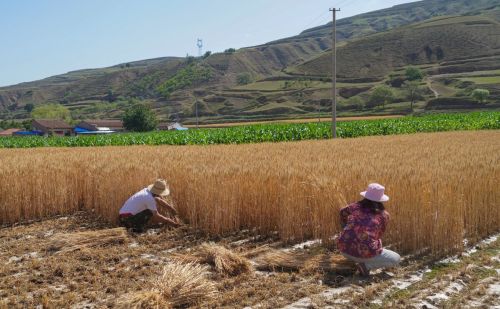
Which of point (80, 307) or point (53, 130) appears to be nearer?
point (80, 307)

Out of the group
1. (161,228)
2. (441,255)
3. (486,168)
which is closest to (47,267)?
(161,228)

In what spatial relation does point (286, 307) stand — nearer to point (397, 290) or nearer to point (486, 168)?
point (397, 290)

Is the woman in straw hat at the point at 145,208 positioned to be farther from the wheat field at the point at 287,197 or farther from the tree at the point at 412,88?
the tree at the point at 412,88

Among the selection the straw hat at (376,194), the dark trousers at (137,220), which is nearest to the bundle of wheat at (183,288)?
the straw hat at (376,194)

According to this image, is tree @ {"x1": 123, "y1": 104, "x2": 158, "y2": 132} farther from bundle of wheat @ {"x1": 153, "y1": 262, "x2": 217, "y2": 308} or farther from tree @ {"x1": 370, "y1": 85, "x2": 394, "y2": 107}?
bundle of wheat @ {"x1": 153, "y1": 262, "x2": 217, "y2": 308}

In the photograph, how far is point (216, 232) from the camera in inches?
310

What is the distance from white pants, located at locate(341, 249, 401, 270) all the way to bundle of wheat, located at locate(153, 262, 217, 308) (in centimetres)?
183

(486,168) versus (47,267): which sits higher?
(486,168)

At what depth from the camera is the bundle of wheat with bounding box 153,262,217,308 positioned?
4.94 metres

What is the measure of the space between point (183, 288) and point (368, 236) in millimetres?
2337

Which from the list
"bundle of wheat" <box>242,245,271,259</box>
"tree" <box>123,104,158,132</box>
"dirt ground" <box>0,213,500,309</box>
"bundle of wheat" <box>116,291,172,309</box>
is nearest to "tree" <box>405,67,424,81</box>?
"tree" <box>123,104,158,132</box>

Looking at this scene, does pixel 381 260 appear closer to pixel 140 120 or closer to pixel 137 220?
pixel 137 220

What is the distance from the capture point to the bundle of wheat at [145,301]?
15.3 ft

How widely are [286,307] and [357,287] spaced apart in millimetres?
1031
